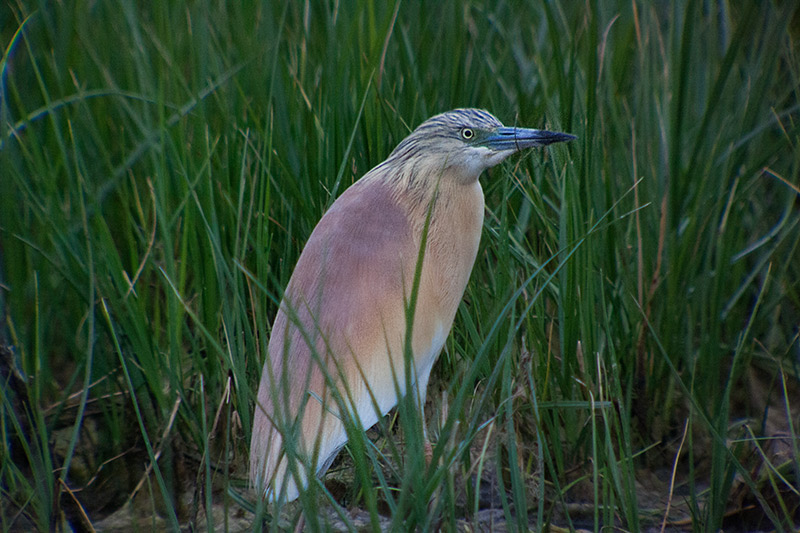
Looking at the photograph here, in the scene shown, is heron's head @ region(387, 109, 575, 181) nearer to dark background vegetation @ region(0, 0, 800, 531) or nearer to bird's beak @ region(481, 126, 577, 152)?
bird's beak @ region(481, 126, 577, 152)

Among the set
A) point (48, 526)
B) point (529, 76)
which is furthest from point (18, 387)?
point (529, 76)

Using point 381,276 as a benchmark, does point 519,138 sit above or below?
above

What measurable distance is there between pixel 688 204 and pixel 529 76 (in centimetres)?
Result: 42

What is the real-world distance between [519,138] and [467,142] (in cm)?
7

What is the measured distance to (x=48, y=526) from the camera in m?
1.09

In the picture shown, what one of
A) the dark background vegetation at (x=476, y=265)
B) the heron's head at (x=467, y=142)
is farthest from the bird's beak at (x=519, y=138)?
the dark background vegetation at (x=476, y=265)

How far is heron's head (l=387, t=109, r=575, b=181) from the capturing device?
39.3 inches

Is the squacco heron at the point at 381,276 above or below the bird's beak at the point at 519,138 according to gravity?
below

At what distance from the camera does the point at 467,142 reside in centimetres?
102

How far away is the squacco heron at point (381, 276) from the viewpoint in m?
1.01

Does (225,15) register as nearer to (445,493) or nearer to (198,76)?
(198,76)

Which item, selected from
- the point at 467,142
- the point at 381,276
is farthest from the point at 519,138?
the point at 381,276

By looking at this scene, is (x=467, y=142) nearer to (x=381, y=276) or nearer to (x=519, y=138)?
(x=519, y=138)

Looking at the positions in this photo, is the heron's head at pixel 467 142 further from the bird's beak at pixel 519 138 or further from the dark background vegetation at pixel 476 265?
the dark background vegetation at pixel 476 265
